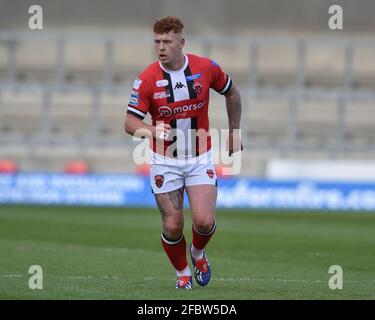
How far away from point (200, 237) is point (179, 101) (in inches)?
54.6

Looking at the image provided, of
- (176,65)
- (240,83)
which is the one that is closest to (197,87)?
(176,65)

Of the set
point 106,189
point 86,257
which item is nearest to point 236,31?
point 106,189

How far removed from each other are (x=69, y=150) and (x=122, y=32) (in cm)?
507

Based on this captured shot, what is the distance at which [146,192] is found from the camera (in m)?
25.5

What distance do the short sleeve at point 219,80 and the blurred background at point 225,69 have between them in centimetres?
1583

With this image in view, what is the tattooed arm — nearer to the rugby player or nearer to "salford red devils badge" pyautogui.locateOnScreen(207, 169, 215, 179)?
the rugby player

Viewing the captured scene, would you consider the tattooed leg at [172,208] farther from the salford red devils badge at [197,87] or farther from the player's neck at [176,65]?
the player's neck at [176,65]

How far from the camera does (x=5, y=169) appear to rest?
2581 cm

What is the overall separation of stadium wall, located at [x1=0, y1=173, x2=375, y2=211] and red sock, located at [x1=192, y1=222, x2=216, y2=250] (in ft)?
48.2

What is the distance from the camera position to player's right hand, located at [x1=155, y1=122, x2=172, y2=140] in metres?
9.40

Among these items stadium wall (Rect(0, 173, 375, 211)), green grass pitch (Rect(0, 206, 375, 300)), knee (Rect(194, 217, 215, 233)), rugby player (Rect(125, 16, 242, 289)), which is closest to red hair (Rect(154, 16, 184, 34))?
rugby player (Rect(125, 16, 242, 289))

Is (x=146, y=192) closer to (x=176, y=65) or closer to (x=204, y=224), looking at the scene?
(x=204, y=224)

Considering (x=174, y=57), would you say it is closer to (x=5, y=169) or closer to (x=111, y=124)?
(x=5, y=169)

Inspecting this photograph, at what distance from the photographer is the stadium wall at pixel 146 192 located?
25172 millimetres
